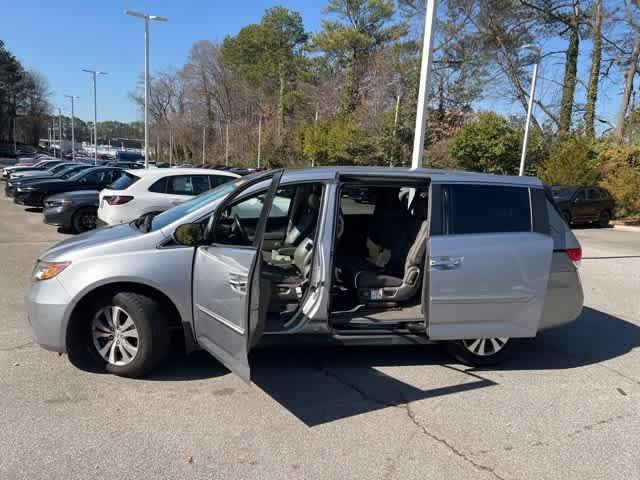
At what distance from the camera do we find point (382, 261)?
4887 mm

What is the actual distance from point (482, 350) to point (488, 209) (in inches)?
49.7

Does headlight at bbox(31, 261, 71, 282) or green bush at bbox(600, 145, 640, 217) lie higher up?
green bush at bbox(600, 145, 640, 217)

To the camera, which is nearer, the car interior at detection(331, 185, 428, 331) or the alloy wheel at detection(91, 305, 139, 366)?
the alloy wheel at detection(91, 305, 139, 366)

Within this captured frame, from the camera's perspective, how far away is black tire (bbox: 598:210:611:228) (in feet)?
61.4

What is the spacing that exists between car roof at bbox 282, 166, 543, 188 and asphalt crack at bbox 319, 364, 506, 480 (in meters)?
1.67

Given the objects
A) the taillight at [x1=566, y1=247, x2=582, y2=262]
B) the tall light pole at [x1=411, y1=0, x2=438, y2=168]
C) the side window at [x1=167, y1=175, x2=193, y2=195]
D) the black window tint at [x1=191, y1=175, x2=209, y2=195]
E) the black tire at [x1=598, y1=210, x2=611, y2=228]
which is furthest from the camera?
the black tire at [x1=598, y1=210, x2=611, y2=228]

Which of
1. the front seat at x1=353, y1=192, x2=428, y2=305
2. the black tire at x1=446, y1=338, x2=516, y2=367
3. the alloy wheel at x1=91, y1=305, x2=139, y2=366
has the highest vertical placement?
the front seat at x1=353, y1=192, x2=428, y2=305

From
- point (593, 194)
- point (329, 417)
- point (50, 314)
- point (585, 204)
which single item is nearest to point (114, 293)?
point (50, 314)

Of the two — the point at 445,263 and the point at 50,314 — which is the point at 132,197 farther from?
the point at 445,263

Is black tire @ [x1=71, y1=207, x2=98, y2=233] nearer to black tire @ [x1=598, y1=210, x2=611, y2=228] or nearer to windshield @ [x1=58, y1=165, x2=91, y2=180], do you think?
windshield @ [x1=58, y1=165, x2=91, y2=180]

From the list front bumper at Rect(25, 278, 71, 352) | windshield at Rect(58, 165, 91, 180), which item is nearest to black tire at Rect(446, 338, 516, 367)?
front bumper at Rect(25, 278, 71, 352)

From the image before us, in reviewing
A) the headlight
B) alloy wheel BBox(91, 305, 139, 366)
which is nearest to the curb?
alloy wheel BBox(91, 305, 139, 366)

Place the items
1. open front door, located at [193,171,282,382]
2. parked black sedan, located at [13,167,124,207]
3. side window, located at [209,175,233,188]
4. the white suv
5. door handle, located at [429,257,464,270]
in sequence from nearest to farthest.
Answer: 1. open front door, located at [193,171,282,382]
2. door handle, located at [429,257,464,270]
3. the white suv
4. side window, located at [209,175,233,188]
5. parked black sedan, located at [13,167,124,207]

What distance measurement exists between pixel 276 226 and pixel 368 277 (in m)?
1.85
